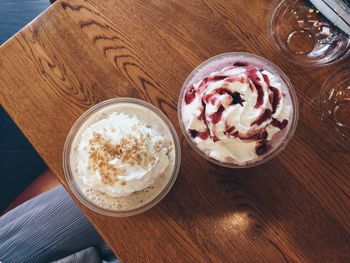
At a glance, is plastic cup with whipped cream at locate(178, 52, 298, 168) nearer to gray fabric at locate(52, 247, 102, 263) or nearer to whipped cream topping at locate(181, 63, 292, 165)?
whipped cream topping at locate(181, 63, 292, 165)

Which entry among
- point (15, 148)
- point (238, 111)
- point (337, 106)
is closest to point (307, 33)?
point (337, 106)

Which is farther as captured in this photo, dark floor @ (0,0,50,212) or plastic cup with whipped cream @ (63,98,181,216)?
dark floor @ (0,0,50,212)

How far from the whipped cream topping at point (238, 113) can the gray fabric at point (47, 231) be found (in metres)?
0.58

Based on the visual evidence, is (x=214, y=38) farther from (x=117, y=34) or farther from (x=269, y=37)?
(x=117, y=34)

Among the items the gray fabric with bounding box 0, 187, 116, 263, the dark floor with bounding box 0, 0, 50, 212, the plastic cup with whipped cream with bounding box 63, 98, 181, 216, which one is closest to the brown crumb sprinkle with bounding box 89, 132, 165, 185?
the plastic cup with whipped cream with bounding box 63, 98, 181, 216

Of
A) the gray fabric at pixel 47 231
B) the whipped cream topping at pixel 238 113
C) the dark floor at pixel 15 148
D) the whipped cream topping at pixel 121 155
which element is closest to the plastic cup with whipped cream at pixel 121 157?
the whipped cream topping at pixel 121 155

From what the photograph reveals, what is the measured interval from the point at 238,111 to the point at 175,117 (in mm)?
226

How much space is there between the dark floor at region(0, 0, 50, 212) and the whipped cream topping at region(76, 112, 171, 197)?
1.97 feet

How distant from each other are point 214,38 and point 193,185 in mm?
390

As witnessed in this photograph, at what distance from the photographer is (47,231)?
142cm

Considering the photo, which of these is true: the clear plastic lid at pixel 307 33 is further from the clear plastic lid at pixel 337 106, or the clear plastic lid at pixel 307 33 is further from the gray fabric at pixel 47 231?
the gray fabric at pixel 47 231

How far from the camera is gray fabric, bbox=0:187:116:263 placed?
1.42 metres

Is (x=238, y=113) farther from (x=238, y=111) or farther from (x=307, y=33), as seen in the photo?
(x=307, y=33)

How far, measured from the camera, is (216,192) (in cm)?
114
